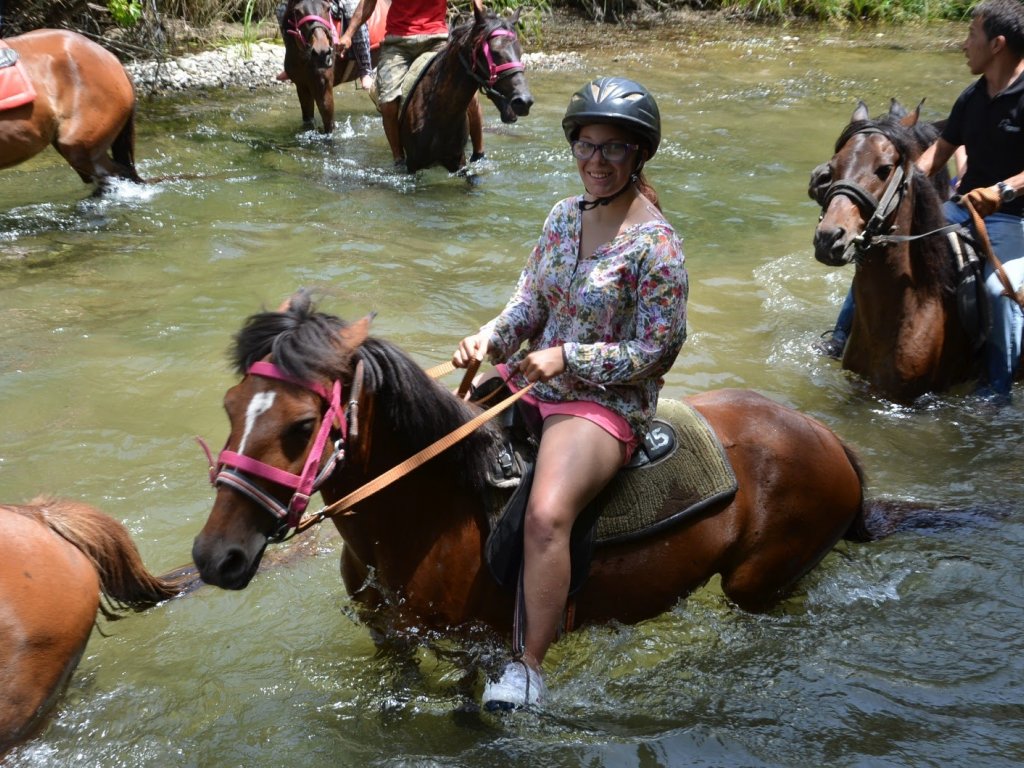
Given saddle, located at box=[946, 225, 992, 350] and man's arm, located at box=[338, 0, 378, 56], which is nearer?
saddle, located at box=[946, 225, 992, 350]

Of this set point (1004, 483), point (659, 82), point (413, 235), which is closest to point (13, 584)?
point (1004, 483)

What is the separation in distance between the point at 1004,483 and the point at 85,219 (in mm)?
7569

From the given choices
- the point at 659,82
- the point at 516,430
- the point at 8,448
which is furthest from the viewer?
the point at 659,82

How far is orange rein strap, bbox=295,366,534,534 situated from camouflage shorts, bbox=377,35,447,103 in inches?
295

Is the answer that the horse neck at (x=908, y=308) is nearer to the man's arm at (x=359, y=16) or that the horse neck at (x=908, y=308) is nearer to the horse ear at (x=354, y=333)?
the horse ear at (x=354, y=333)

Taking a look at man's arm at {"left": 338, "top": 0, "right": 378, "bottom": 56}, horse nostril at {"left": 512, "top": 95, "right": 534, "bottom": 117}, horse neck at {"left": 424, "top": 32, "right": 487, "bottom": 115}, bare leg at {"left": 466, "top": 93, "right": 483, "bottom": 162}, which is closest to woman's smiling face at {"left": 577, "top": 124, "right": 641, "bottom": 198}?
horse nostril at {"left": 512, "top": 95, "right": 534, "bottom": 117}

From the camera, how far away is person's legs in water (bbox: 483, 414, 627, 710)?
3.04 meters

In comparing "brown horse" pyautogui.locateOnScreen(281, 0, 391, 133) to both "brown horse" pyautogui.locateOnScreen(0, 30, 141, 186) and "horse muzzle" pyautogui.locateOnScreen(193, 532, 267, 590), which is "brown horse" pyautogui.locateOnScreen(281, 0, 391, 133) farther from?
"horse muzzle" pyautogui.locateOnScreen(193, 532, 267, 590)

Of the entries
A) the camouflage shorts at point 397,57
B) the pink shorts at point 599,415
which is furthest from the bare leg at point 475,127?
the pink shorts at point 599,415

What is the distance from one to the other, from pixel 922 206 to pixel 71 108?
7162mm

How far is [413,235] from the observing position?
8.62 metres

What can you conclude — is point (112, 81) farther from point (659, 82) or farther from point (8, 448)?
point (659, 82)

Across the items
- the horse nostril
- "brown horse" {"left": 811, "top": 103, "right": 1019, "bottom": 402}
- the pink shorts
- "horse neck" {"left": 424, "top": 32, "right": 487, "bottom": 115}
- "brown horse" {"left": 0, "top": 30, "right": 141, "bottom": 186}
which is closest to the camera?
the pink shorts

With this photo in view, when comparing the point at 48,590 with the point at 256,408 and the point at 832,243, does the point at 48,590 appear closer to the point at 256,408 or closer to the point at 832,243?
the point at 256,408
